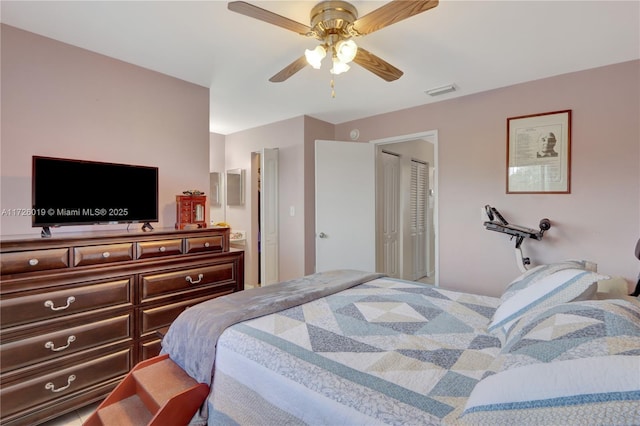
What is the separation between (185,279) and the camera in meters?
2.26

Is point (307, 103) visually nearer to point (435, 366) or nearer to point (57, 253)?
point (57, 253)

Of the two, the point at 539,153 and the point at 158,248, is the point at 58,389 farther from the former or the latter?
the point at 539,153

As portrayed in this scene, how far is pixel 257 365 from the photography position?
1.12 m

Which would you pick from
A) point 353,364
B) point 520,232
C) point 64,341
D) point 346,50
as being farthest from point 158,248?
point 520,232

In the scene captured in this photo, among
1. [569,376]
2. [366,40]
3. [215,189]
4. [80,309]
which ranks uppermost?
[366,40]

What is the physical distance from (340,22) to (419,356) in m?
1.77

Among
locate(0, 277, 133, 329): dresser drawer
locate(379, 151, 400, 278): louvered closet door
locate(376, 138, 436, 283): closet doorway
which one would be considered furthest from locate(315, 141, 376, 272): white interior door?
locate(0, 277, 133, 329): dresser drawer

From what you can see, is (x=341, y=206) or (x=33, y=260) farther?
(x=341, y=206)

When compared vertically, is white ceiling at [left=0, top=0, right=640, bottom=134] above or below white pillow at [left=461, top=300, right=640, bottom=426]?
above

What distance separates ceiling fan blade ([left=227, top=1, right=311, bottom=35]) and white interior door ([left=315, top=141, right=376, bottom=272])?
2146mm

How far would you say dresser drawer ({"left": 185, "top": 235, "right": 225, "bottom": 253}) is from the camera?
2328 millimetres

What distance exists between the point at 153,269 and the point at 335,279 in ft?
Answer: 4.18

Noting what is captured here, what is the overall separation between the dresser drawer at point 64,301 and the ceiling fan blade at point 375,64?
2093 millimetres

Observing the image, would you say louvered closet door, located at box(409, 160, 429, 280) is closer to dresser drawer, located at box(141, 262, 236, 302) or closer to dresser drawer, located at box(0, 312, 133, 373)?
dresser drawer, located at box(141, 262, 236, 302)
